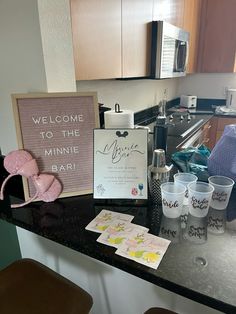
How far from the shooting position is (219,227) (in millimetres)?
717

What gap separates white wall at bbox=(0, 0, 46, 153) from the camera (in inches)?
31.4

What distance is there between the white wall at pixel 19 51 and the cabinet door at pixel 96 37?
183 mm

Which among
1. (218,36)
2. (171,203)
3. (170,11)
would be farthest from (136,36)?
(218,36)

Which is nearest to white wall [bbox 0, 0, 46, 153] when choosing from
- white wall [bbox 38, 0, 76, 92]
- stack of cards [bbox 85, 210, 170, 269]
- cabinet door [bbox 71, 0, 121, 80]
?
white wall [bbox 38, 0, 76, 92]

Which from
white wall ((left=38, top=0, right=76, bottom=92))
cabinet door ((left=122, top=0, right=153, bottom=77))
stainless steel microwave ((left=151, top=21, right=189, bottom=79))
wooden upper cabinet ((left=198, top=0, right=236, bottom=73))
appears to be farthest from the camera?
wooden upper cabinet ((left=198, top=0, right=236, bottom=73))

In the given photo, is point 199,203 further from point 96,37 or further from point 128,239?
point 96,37

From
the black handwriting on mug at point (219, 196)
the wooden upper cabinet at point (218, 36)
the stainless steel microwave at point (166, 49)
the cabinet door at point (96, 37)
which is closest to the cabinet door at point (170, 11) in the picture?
the stainless steel microwave at point (166, 49)

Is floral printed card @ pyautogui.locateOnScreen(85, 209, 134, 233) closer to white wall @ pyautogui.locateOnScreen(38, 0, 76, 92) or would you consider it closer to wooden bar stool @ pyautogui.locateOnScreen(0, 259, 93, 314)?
wooden bar stool @ pyautogui.locateOnScreen(0, 259, 93, 314)

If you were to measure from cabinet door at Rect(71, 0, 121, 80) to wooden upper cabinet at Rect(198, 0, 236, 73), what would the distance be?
2.27 m

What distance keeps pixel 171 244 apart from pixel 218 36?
3.11 metres

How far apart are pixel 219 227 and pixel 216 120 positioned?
2.66 meters

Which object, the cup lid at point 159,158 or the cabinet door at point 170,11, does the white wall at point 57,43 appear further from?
the cabinet door at point 170,11

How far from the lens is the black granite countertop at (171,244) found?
20.4 inches

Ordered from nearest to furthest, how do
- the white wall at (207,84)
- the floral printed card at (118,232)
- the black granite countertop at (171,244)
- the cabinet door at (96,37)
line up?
the black granite countertop at (171,244)
the floral printed card at (118,232)
the cabinet door at (96,37)
the white wall at (207,84)
